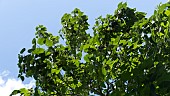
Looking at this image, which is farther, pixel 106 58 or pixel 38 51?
pixel 106 58

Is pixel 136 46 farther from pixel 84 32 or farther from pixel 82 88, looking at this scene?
pixel 84 32

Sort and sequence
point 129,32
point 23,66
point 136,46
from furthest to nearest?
1. point 129,32
2. point 136,46
3. point 23,66

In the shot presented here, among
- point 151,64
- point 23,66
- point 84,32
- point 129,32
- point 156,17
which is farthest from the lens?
point 84,32

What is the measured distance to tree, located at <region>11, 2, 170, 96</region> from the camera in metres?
6.66

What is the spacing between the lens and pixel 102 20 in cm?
1377

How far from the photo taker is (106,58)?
11.4 m

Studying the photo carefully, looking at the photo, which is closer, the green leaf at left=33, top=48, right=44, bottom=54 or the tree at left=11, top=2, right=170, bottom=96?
the tree at left=11, top=2, right=170, bottom=96

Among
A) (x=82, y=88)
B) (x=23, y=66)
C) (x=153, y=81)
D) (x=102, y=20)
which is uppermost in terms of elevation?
(x=102, y=20)

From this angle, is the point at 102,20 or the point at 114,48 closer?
the point at 114,48

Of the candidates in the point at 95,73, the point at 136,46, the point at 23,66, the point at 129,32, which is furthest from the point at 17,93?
the point at 129,32

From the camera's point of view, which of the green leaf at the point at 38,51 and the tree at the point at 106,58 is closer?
the tree at the point at 106,58

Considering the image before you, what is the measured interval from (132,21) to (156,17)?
206 inches

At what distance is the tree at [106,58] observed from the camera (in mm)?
6663

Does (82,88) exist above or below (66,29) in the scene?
below
